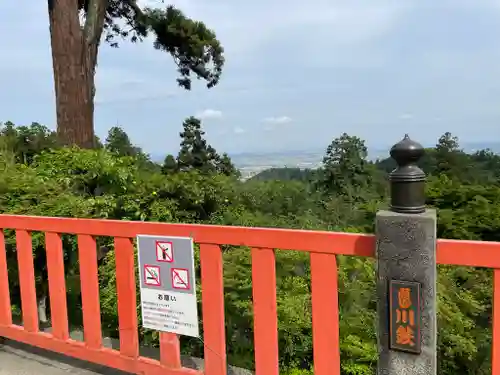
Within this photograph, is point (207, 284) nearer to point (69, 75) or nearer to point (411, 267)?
point (411, 267)

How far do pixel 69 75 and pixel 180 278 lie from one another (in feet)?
17.0

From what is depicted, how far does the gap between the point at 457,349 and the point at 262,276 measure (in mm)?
1666

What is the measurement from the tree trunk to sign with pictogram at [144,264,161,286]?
Result: 180 inches

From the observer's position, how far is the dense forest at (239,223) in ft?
9.22

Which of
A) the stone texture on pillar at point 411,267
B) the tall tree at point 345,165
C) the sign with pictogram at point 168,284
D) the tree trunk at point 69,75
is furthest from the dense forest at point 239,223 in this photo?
the tall tree at point 345,165

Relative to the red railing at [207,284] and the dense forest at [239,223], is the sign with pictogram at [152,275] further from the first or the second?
the dense forest at [239,223]

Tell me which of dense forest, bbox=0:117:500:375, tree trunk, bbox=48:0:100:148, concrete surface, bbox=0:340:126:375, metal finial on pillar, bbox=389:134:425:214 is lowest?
concrete surface, bbox=0:340:126:375

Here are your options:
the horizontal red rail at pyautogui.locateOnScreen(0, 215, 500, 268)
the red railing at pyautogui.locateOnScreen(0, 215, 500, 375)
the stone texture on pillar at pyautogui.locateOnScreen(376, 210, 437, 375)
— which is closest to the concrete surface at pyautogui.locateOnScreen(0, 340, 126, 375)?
the red railing at pyautogui.locateOnScreen(0, 215, 500, 375)

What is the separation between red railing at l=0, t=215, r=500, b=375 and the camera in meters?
1.72

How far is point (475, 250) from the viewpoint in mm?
1494

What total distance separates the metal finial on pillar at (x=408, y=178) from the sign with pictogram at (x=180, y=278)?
944 millimetres

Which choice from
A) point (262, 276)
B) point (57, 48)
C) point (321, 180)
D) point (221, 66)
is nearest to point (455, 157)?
point (321, 180)

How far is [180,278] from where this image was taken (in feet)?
6.67

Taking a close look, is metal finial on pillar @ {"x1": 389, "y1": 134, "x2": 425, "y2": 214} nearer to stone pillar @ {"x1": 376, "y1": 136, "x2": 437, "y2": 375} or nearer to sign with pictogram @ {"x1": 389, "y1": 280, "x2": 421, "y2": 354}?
stone pillar @ {"x1": 376, "y1": 136, "x2": 437, "y2": 375}
